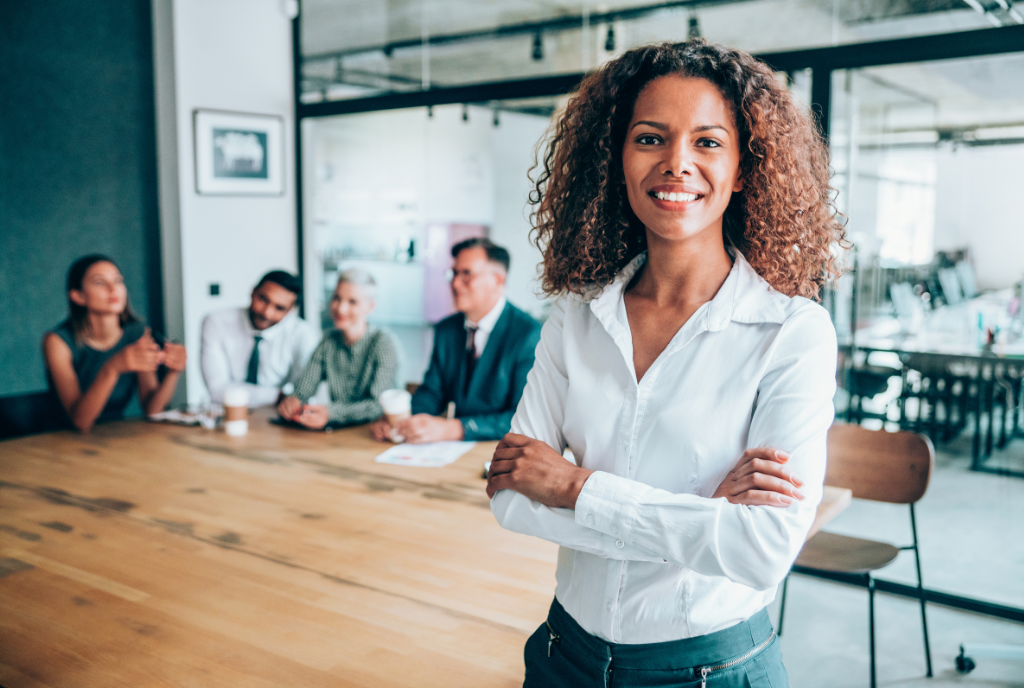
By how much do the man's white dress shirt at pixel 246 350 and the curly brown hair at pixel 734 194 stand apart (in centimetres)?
262

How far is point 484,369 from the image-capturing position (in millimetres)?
2980

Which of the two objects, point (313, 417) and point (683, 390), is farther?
point (313, 417)

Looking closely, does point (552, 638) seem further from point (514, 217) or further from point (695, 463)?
point (514, 217)

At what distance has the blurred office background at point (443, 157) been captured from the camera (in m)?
3.24

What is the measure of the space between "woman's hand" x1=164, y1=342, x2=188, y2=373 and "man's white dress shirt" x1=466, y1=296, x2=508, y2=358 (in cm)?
117

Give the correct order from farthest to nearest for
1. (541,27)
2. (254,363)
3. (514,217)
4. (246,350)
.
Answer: (514,217)
(541,27)
(246,350)
(254,363)

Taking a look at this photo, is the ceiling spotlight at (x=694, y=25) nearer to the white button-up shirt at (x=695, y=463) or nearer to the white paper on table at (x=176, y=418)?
the white paper on table at (x=176, y=418)

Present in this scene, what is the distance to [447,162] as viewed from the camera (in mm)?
4840

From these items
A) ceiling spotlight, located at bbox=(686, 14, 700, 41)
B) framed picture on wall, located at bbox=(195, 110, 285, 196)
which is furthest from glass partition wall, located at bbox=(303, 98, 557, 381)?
ceiling spotlight, located at bbox=(686, 14, 700, 41)

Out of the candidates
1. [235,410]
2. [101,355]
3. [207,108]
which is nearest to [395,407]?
[235,410]

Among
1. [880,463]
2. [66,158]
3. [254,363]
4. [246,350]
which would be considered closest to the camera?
[880,463]

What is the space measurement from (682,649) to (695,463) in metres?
0.22

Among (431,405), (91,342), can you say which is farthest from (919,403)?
(91,342)

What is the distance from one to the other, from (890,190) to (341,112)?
3314 mm
